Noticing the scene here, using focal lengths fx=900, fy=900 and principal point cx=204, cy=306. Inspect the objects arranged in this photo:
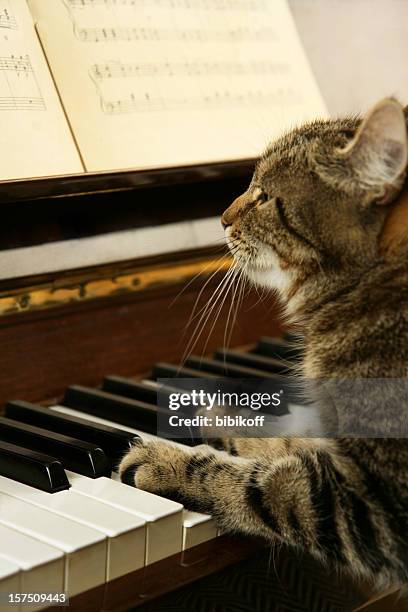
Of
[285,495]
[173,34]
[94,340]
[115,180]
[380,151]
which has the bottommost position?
[285,495]

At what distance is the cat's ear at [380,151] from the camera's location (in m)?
1.19

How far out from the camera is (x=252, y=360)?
177 cm

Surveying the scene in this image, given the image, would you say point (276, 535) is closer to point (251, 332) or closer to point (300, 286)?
point (300, 286)

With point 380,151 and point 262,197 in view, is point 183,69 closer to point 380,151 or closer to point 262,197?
point 262,197

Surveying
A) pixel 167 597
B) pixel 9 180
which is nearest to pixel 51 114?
pixel 9 180

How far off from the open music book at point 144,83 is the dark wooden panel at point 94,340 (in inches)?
10.6

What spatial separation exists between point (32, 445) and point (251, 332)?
722mm

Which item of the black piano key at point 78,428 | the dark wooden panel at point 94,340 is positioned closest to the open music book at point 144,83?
the dark wooden panel at point 94,340

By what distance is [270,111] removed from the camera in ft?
6.03

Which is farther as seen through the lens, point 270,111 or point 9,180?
point 270,111

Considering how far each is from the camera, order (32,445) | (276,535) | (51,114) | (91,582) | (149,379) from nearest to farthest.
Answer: (91,582) < (276,535) < (32,445) < (51,114) < (149,379)

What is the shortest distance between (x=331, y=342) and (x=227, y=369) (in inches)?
14.6

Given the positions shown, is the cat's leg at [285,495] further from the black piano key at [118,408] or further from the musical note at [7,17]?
the musical note at [7,17]

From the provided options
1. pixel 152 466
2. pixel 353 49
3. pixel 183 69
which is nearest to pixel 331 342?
pixel 152 466
